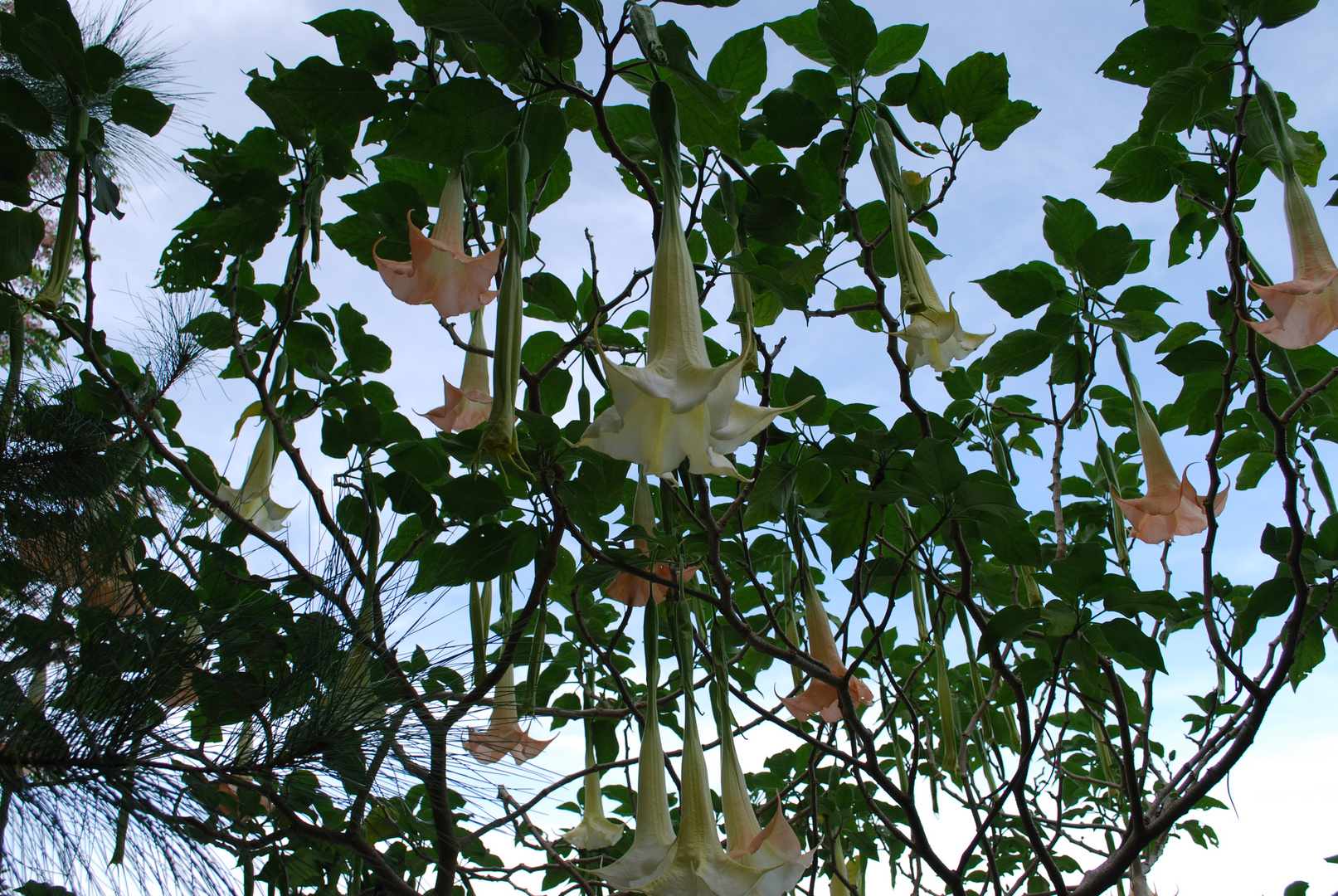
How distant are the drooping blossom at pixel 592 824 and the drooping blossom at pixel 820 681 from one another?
65cm

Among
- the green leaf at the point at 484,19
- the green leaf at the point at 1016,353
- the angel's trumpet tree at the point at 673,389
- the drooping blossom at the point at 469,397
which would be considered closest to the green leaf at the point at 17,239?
the drooping blossom at the point at 469,397

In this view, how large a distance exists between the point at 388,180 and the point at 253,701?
2.48 feet

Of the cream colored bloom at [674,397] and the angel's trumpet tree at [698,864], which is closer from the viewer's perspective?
the cream colored bloom at [674,397]

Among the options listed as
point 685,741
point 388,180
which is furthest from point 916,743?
point 388,180

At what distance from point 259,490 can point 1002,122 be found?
4.61 ft

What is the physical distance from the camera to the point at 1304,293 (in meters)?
0.97

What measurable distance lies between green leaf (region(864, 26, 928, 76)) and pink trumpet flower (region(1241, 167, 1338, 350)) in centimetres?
55

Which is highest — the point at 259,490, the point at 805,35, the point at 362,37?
the point at 805,35

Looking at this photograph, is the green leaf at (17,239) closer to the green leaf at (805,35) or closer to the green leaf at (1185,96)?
the green leaf at (805,35)

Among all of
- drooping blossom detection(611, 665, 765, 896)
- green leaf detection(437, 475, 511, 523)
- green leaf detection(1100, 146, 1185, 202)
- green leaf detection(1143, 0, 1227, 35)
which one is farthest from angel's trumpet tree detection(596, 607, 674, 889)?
green leaf detection(1143, 0, 1227, 35)

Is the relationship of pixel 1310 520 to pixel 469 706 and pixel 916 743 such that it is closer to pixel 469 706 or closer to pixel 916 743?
pixel 916 743

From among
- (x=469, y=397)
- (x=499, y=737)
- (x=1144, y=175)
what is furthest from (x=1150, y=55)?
(x=499, y=737)

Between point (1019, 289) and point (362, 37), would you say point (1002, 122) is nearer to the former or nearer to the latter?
point (1019, 289)

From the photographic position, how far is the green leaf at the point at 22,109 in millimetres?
1237
